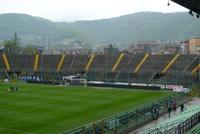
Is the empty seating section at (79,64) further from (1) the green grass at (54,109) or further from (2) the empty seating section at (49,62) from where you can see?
(1) the green grass at (54,109)

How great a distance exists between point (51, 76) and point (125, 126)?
185 feet

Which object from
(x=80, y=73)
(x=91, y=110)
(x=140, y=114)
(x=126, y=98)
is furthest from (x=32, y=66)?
(x=140, y=114)

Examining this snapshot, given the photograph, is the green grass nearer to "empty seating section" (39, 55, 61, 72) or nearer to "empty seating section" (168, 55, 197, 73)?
"empty seating section" (168, 55, 197, 73)

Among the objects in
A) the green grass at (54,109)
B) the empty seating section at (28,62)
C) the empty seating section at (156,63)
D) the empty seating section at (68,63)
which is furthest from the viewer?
the empty seating section at (28,62)

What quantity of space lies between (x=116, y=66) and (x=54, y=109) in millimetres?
45783

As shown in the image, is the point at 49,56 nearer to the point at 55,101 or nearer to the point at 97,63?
the point at 97,63

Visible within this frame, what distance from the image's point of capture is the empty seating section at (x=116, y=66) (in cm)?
7662

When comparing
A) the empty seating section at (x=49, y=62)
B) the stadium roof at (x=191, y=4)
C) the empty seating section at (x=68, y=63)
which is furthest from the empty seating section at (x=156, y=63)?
the stadium roof at (x=191, y=4)

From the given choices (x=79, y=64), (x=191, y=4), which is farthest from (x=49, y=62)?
(x=191, y=4)

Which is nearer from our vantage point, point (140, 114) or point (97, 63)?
point (140, 114)

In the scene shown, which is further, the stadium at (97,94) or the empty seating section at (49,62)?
the empty seating section at (49,62)

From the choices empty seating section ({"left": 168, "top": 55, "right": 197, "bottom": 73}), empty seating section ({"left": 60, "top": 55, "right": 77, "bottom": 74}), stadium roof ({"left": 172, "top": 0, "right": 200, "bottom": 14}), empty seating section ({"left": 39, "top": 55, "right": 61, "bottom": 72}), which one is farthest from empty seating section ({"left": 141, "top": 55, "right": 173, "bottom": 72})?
stadium roof ({"left": 172, "top": 0, "right": 200, "bottom": 14})

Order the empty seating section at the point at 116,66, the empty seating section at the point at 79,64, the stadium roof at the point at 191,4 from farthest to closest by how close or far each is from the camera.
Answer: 1. the empty seating section at the point at 79,64
2. the empty seating section at the point at 116,66
3. the stadium roof at the point at 191,4

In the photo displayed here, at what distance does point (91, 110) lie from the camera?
40.2 metres
